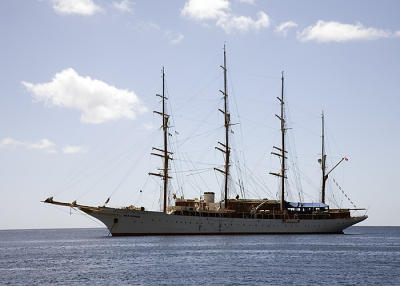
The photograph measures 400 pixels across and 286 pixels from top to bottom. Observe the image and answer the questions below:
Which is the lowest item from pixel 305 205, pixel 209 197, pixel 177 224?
pixel 177 224

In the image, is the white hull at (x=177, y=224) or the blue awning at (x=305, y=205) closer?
the white hull at (x=177, y=224)

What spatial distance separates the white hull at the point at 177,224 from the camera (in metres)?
68.2

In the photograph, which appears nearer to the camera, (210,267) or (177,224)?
(210,267)

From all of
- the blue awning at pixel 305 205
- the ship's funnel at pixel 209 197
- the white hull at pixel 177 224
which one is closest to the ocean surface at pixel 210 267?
the white hull at pixel 177 224

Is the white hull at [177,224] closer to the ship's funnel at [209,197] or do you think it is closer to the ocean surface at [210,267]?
the ship's funnel at [209,197]

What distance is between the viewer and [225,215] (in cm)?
7438

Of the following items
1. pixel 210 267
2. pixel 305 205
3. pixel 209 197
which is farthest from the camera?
pixel 305 205

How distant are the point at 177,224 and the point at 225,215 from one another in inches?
313

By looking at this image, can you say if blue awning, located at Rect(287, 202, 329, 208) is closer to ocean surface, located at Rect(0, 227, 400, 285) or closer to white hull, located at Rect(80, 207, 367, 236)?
white hull, located at Rect(80, 207, 367, 236)

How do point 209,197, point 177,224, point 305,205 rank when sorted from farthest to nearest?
point 305,205 < point 209,197 < point 177,224

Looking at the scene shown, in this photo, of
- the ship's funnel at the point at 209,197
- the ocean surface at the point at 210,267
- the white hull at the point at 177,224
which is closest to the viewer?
the ocean surface at the point at 210,267

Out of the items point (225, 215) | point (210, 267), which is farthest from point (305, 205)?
point (210, 267)

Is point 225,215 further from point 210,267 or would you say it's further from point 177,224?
point 210,267

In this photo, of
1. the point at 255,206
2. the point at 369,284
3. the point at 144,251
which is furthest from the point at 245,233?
the point at 369,284
